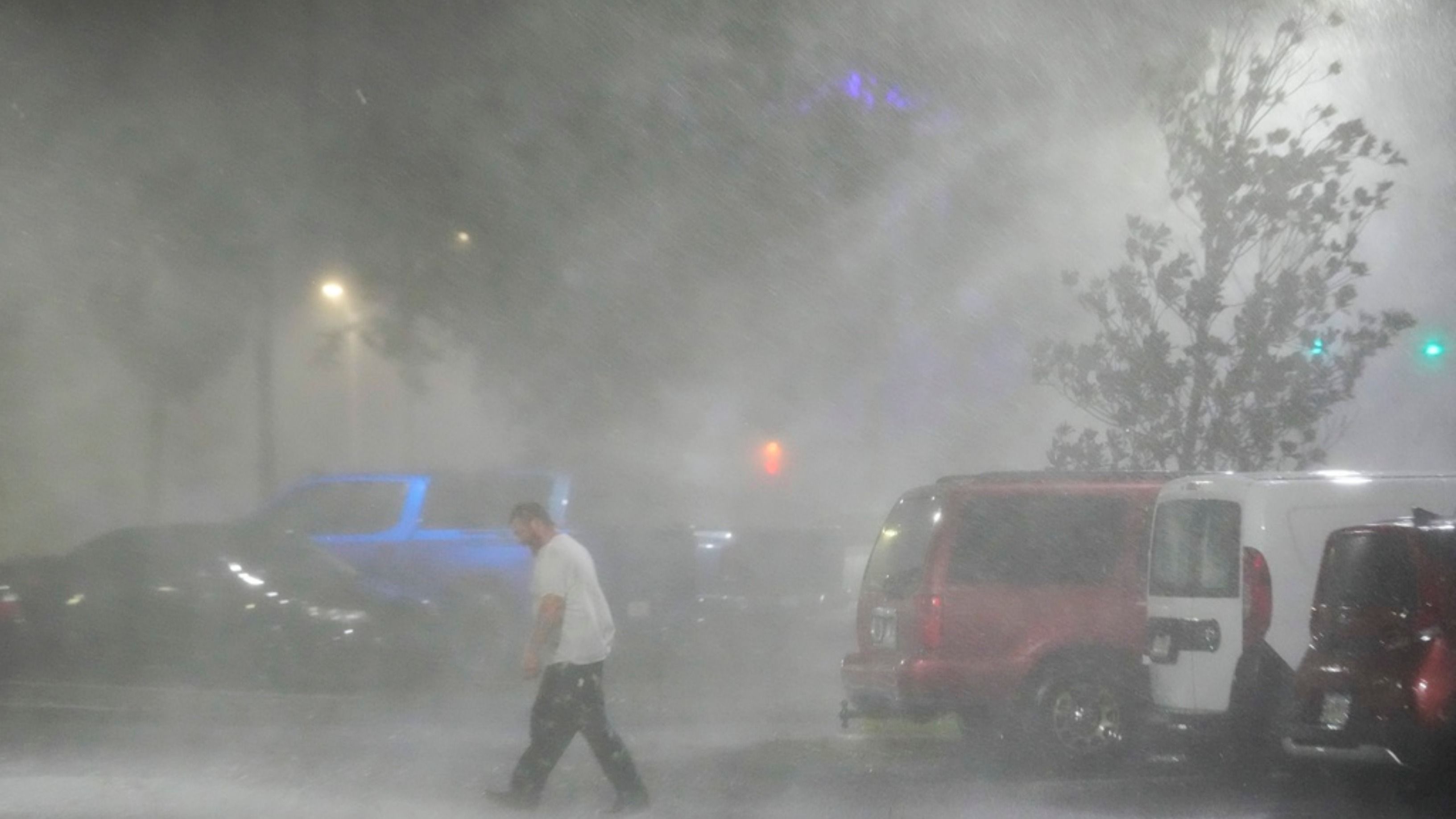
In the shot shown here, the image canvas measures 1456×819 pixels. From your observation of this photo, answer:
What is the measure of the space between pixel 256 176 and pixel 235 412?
2.86 m

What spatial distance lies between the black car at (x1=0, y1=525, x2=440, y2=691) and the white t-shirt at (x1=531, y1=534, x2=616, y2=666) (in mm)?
4850

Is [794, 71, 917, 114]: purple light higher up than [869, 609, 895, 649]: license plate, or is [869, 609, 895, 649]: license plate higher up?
[794, 71, 917, 114]: purple light

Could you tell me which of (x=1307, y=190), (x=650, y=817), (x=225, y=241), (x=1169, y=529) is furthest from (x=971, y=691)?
(x=225, y=241)

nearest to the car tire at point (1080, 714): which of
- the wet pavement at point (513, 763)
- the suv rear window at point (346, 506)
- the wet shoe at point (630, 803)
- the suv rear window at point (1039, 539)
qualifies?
the wet pavement at point (513, 763)

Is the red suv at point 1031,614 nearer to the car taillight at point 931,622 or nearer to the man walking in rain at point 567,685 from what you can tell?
the car taillight at point 931,622

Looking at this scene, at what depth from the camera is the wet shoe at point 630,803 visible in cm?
608

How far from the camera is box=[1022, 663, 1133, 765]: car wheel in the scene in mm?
7254

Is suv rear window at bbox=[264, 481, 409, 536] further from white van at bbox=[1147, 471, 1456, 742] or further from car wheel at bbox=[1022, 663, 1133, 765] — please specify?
white van at bbox=[1147, 471, 1456, 742]

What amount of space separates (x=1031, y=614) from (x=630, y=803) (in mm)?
2340

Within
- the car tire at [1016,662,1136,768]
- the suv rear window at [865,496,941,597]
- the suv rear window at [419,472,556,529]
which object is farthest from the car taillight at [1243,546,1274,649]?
the suv rear window at [419,472,556,529]

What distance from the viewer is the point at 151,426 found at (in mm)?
15742

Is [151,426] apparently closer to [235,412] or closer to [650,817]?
[235,412]

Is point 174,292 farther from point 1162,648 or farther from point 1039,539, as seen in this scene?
point 1162,648

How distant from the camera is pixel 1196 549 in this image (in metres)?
6.94
